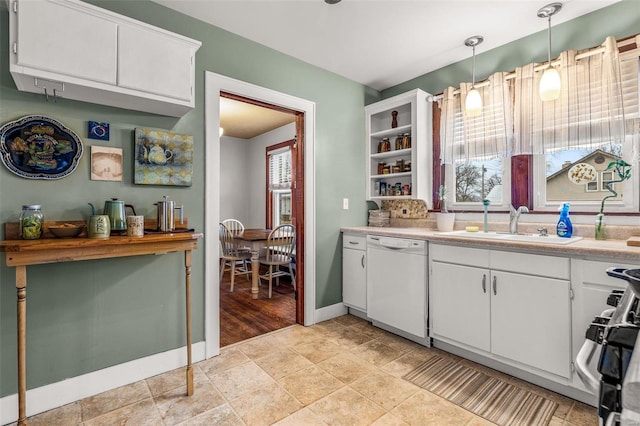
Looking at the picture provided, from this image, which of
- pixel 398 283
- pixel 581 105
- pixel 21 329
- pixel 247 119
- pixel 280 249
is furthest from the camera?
pixel 247 119

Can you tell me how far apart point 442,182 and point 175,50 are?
255cm

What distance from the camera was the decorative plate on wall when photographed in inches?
67.6

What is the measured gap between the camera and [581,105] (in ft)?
7.39

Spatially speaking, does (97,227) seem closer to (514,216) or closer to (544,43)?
(514,216)

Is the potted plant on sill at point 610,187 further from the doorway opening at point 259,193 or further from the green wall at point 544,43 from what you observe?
the doorway opening at point 259,193

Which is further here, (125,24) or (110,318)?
(110,318)

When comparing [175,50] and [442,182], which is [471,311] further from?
[175,50]

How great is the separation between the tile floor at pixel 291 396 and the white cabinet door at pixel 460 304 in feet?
0.78

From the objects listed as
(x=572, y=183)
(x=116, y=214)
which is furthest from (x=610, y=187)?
(x=116, y=214)

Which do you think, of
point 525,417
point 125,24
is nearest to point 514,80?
point 525,417

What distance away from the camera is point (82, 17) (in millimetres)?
1689

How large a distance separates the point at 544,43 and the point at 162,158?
9.86 ft

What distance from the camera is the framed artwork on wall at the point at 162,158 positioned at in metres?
2.11

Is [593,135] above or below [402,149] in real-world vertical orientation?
below
